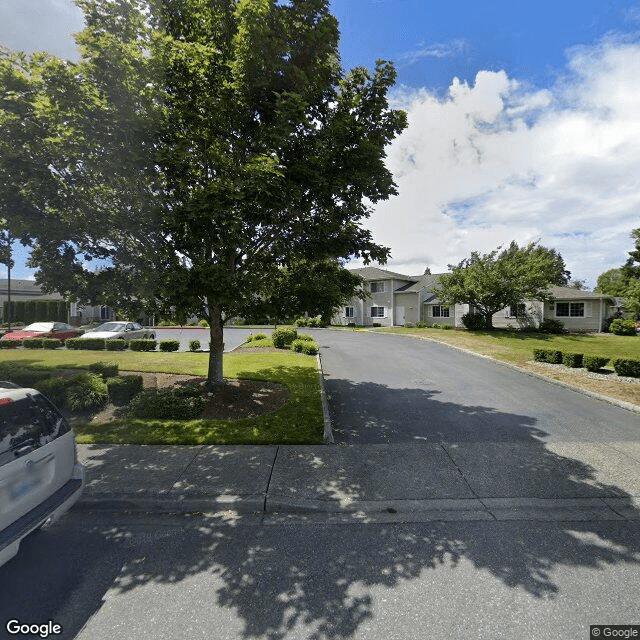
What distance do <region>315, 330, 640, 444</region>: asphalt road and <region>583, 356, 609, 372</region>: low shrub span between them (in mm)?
2178

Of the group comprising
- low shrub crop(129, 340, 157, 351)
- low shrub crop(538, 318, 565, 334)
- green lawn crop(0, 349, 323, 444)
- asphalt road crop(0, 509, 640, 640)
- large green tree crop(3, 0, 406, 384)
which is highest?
large green tree crop(3, 0, 406, 384)

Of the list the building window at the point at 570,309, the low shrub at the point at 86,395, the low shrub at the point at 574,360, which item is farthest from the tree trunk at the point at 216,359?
the building window at the point at 570,309

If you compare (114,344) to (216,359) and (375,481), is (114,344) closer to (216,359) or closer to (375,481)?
(216,359)

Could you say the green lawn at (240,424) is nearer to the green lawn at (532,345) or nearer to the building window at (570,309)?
the green lawn at (532,345)

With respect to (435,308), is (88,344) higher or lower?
lower

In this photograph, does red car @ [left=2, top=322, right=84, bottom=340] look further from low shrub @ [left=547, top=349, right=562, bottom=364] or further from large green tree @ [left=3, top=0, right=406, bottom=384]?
low shrub @ [left=547, top=349, right=562, bottom=364]

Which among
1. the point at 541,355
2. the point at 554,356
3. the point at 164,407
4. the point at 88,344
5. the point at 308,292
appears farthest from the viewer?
the point at 88,344

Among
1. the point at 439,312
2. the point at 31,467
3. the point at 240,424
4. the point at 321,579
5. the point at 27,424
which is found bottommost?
the point at 321,579

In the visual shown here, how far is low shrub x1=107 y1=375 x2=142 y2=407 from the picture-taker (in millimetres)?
8219

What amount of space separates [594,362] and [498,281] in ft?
54.6

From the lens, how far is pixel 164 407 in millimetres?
7602

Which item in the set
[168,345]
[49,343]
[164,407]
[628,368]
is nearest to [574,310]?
[628,368]

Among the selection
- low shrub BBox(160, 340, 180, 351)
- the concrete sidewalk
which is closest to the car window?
the concrete sidewalk

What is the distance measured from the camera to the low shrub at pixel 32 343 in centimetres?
1892
